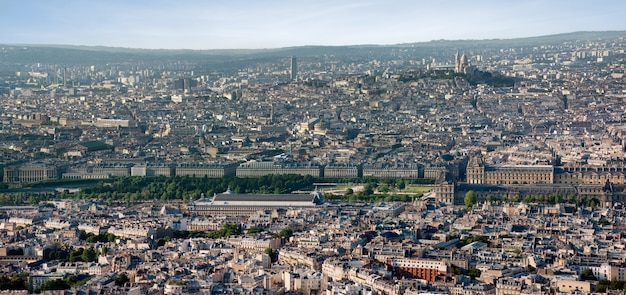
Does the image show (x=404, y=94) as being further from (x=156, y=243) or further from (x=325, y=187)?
(x=156, y=243)

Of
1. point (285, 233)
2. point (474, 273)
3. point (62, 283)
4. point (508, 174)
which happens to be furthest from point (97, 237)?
point (508, 174)

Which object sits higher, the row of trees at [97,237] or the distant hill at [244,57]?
the row of trees at [97,237]

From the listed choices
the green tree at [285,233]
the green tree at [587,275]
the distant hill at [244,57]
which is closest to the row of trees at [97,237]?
the green tree at [285,233]

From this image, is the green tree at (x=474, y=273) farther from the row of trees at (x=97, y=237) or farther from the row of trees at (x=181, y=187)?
the row of trees at (x=181, y=187)

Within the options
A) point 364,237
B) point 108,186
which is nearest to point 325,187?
point 108,186

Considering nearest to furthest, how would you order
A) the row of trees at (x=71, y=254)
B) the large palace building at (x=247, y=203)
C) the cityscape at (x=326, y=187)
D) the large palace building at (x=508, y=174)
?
the cityscape at (x=326, y=187) → the row of trees at (x=71, y=254) → the large palace building at (x=247, y=203) → the large palace building at (x=508, y=174)

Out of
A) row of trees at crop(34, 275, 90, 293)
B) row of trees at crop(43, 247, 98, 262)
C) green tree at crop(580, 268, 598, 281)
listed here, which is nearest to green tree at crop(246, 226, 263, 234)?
row of trees at crop(43, 247, 98, 262)
